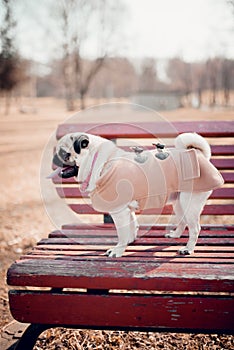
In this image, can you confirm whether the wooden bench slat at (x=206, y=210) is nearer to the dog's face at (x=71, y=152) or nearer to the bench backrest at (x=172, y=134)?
the bench backrest at (x=172, y=134)

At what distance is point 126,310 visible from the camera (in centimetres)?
173

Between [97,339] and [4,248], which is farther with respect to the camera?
[4,248]

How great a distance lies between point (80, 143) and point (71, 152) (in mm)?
79

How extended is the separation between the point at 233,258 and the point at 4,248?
2.54 meters

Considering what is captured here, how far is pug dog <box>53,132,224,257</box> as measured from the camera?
1.98m

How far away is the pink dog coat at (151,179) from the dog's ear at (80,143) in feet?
0.50

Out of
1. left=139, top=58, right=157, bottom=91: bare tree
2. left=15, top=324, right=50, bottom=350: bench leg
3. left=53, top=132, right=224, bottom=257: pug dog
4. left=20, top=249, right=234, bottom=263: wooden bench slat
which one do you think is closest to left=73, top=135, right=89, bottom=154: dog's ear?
left=53, top=132, right=224, bottom=257: pug dog

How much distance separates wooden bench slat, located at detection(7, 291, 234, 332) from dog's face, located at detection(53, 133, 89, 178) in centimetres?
66

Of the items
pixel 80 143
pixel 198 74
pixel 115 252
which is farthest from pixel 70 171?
pixel 198 74

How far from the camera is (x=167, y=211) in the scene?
2742mm

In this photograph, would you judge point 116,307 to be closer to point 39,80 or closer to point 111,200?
point 111,200

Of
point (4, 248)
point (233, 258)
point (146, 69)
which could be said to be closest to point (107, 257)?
point (233, 258)

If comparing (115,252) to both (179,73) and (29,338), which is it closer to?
(29,338)

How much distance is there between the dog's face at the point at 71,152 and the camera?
2010mm
